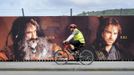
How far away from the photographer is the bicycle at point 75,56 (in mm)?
21250

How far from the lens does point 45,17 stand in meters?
24.6

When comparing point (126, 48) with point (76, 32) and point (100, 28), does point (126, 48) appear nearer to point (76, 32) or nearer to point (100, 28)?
point (100, 28)

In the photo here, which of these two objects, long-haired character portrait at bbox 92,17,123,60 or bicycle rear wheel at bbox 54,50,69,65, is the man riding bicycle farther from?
long-haired character portrait at bbox 92,17,123,60

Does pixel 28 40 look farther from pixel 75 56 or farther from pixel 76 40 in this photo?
pixel 76 40

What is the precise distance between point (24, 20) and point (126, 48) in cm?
471

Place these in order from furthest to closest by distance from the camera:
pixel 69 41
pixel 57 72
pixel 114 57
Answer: pixel 114 57, pixel 69 41, pixel 57 72

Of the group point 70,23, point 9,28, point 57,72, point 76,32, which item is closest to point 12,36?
point 9,28

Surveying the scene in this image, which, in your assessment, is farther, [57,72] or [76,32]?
[76,32]

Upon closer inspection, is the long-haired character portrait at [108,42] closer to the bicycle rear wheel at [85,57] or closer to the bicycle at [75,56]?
the bicycle at [75,56]

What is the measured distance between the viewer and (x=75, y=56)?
21703mm

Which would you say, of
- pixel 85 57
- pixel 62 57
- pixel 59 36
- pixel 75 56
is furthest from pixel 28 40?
pixel 85 57

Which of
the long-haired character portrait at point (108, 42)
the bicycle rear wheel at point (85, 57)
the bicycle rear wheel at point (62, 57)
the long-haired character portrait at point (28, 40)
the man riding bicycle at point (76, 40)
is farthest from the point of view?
the long-haired character portrait at point (28, 40)

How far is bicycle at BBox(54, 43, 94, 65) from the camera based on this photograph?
21.2 m

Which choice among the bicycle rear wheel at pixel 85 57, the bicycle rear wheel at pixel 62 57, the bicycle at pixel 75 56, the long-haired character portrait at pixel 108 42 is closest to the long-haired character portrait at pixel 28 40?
the long-haired character portrait at pixel 108 42
